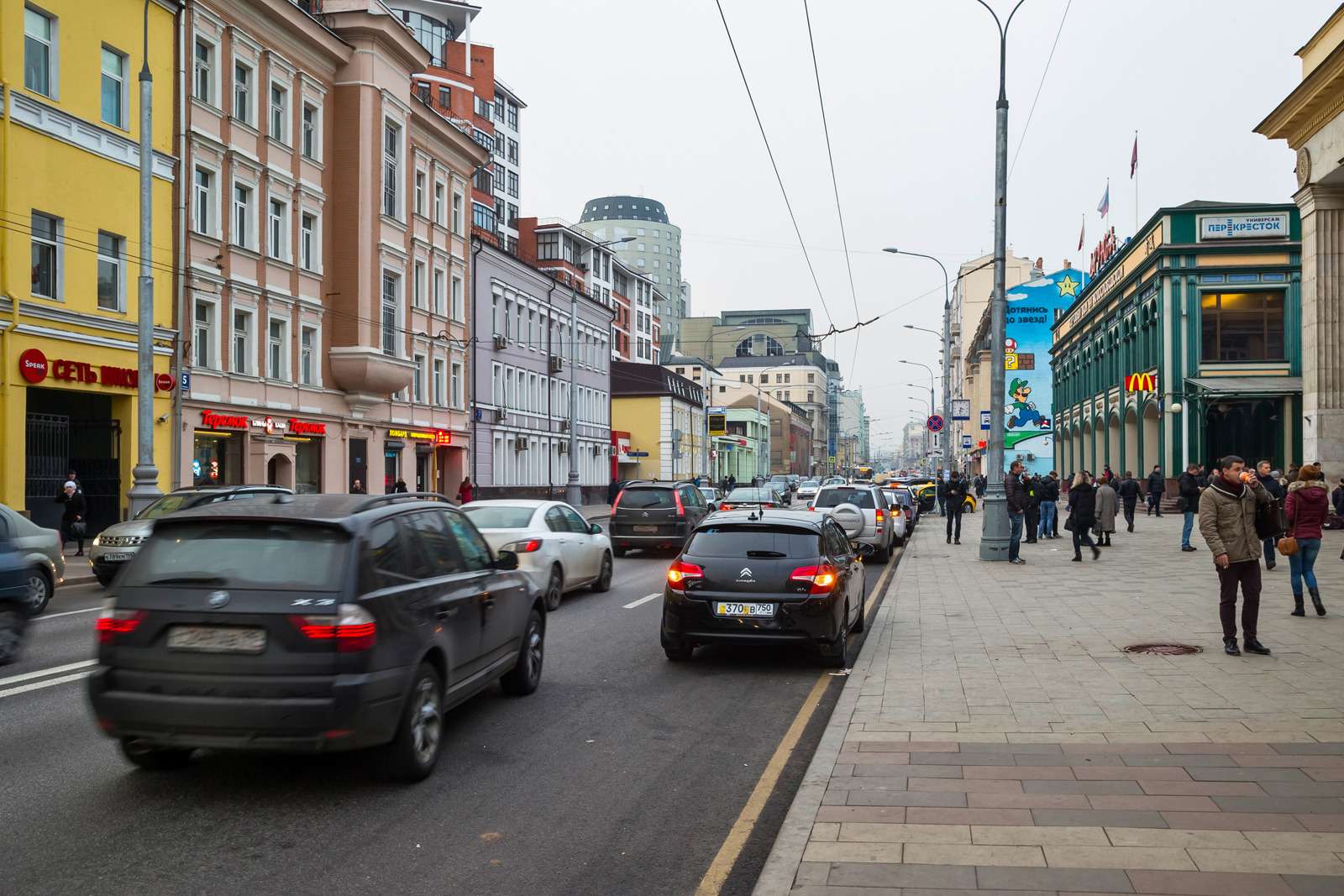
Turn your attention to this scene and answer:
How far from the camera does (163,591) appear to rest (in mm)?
5934

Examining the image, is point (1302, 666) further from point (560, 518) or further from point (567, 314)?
point (567, 314)

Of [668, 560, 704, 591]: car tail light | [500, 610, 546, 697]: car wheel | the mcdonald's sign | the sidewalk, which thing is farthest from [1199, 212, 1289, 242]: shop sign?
[500, 610, 546, 697]: car wheel

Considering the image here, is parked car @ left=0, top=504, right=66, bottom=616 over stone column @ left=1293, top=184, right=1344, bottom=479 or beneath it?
beneath

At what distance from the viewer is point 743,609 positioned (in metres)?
9.99

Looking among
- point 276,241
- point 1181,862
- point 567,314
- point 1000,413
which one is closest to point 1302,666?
point 1181,862

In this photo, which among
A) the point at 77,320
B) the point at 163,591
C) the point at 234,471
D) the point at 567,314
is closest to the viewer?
the point at 163,591

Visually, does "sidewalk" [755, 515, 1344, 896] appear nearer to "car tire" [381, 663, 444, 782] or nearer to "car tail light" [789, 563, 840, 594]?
"car tail light" [789, 563, 840, 594]

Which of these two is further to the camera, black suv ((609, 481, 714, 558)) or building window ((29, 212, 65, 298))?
black suv ((609, 481, 714, 558))

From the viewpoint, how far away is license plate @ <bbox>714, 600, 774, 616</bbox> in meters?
9.95

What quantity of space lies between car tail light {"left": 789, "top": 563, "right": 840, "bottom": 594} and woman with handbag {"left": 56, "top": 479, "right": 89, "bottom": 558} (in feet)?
57.1

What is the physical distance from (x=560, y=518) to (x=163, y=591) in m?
9.81

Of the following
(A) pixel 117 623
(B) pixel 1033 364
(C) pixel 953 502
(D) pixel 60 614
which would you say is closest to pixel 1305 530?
(A) pixel 117 623

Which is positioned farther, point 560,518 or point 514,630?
point 560,518

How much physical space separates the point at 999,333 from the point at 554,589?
11.1 meters
